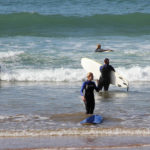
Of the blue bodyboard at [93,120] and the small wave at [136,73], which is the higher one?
the small wave at [136,73]

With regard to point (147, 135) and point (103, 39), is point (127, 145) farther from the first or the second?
point (103, 39)

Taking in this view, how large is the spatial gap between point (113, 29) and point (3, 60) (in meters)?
11.6

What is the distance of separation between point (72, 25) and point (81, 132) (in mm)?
21917

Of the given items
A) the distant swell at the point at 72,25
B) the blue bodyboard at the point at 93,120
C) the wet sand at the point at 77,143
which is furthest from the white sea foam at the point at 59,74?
the distant swell at the point at 72,25

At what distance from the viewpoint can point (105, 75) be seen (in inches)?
643

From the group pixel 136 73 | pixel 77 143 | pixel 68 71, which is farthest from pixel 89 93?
pixel 136 73

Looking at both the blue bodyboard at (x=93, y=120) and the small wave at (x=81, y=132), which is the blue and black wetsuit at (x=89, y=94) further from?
the small wave at (x=81, y=132)

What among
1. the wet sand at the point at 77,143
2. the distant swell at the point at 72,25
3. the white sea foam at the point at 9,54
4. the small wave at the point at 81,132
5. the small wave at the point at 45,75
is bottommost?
the wet sand at the point at 77,143

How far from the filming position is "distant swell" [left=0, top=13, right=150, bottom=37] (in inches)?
1193

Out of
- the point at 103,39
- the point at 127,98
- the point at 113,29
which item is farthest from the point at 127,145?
the point at 113,29

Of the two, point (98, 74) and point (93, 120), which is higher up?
point (98, 74)

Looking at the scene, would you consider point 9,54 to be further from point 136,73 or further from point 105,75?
point 105,75

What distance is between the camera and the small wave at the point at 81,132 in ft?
35.8

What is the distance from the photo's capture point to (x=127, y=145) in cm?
996
